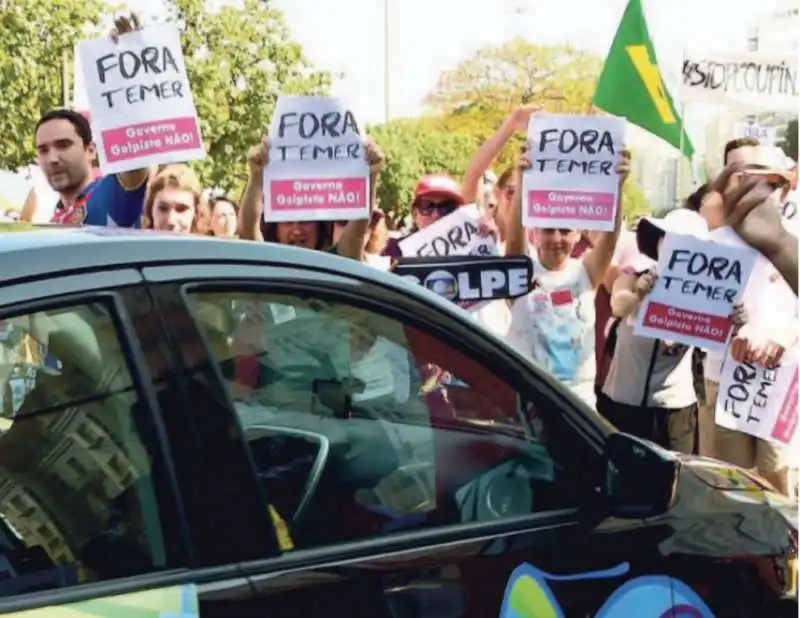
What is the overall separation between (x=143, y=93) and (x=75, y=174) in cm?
51

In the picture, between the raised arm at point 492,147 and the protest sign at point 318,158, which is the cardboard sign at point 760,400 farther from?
the protest sign at point 318,158

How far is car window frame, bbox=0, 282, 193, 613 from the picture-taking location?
1832 mm

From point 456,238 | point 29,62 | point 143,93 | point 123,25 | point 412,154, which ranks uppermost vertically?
point 123,25

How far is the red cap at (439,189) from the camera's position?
251 inches

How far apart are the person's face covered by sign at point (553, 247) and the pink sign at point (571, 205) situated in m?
0.08

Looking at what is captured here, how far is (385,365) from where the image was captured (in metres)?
2.41

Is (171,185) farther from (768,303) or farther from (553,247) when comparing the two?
(768,303)

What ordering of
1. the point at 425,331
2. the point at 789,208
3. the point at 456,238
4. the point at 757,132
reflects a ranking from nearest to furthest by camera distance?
the point at 425,331 < the point at 456,238 < the point at 789,208 < the point at 757,132

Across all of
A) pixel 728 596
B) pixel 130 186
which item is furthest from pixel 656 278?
pixel 728 596

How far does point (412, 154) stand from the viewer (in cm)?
5784

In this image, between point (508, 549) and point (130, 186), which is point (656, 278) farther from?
point (508, 549)

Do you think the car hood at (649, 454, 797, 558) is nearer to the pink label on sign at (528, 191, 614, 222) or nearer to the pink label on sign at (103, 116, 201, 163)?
the pink label on sign at (528, 191, 614, 222)

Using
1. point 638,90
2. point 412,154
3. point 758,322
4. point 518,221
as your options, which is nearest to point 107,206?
point 518,221

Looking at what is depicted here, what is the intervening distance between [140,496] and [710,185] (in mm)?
4973
